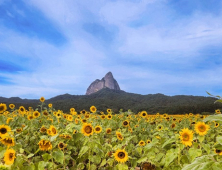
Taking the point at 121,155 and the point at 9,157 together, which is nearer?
the point at 9,157

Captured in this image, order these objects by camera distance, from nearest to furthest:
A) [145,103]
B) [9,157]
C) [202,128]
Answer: [9,157] → [202,128] → [145,103]

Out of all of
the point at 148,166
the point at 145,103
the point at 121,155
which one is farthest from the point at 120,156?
the point at 145,103

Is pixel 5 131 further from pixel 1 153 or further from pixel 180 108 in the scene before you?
pixel 180 108

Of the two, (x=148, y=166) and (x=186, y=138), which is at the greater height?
(x=186, y=138)

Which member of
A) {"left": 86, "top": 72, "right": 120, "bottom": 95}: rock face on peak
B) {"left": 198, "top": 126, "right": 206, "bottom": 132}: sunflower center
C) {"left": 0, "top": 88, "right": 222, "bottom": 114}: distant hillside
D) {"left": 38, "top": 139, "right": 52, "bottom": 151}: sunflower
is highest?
{"left": 86, "top": 72, "right": 120, "bottom": 95}: rock face on peak

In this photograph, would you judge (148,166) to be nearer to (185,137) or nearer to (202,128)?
(185,137)

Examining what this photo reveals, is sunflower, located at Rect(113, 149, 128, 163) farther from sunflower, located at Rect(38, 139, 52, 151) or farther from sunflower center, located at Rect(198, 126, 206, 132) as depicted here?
sunflower center, located at Rect(198, 126, 206, 132)

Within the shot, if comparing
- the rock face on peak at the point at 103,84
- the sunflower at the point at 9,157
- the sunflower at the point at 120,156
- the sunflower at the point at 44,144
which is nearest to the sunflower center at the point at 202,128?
the sunflower at the point at 120,156

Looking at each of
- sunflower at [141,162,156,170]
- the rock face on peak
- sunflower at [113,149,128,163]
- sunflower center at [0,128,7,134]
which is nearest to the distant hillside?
sunflower center at [0,128,7,134]

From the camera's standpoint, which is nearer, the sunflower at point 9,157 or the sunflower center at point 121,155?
the sunflower at point 9,157

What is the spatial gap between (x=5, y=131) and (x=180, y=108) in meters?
36.6

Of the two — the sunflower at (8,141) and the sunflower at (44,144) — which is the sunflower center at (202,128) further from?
the sunflower at (8,141)

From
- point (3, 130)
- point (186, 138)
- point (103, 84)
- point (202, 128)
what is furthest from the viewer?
point (103, 84)

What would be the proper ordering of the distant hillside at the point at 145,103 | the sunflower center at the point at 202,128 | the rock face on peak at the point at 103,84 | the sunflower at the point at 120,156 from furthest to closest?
1. the rock face on peak at the point at 103,84
2. the distant hillside at the point at 145,103
3. the sunflower center at the point at 202,128
4. the sunflower at the point at 120,156
